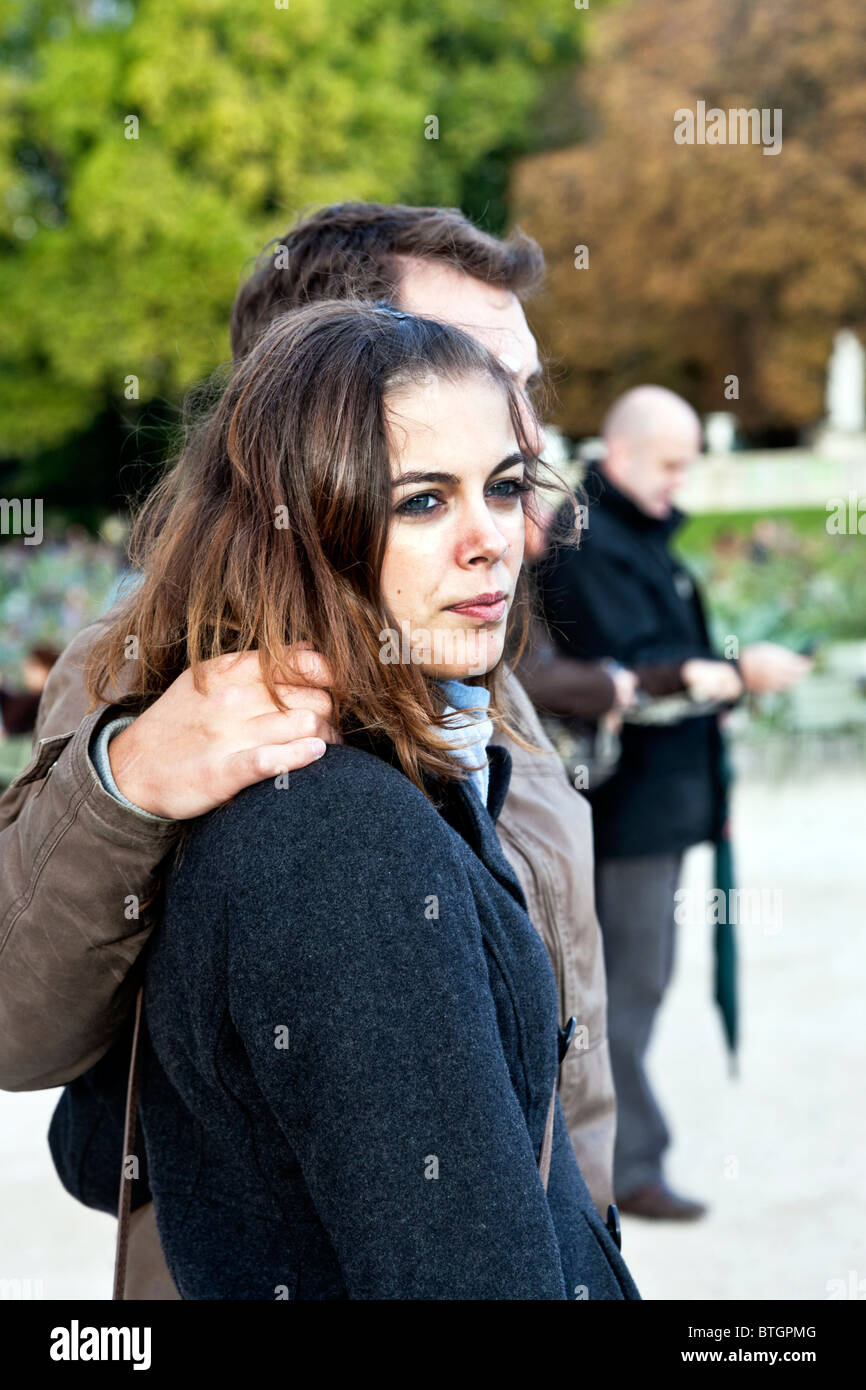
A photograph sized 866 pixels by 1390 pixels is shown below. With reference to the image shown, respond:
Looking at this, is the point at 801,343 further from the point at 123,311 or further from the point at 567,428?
the point at 123,311

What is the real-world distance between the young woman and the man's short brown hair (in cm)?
55

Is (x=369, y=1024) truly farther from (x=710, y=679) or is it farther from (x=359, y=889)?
(x=710, y=679)

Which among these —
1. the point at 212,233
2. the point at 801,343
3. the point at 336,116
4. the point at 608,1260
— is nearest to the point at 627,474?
the point at 608,1260

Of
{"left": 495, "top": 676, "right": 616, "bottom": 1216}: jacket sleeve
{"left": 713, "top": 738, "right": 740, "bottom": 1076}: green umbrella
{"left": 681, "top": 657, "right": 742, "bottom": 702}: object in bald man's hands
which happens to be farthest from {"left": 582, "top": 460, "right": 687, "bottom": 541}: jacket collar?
{"left": 495, "top": 676, "right": 616, "bottom": 1216}: jacket sleeve

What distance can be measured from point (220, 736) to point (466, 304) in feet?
3.36

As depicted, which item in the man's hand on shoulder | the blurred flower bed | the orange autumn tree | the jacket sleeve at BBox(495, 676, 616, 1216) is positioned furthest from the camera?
the orange autumn tree

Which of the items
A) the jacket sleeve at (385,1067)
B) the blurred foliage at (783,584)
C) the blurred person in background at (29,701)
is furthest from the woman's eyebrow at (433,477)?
the blurred foliage at (783,584)

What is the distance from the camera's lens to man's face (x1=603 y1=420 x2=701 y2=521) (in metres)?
4.64

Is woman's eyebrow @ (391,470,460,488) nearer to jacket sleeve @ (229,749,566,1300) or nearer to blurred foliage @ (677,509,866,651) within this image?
jacket sleeve @ (229,749,566,1300)

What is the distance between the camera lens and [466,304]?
218cm

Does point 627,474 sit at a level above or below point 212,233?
below

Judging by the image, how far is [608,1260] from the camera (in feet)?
5.24

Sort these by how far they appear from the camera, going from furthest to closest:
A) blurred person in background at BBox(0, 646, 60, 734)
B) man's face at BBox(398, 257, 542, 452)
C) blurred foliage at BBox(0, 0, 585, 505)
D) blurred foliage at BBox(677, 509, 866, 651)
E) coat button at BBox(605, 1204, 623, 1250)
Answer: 1. blurred foliage at BBox(0, 0, 585, 505)
2. blurred foliage at BBox(677, 509, 866, 651)
3. blurred person in background at BBox(0, 646, 60, 734)
4. man's face at BBox(398, 257, 542, 452)
5. coat button at BBox(605, 1204, 623, 1250)
